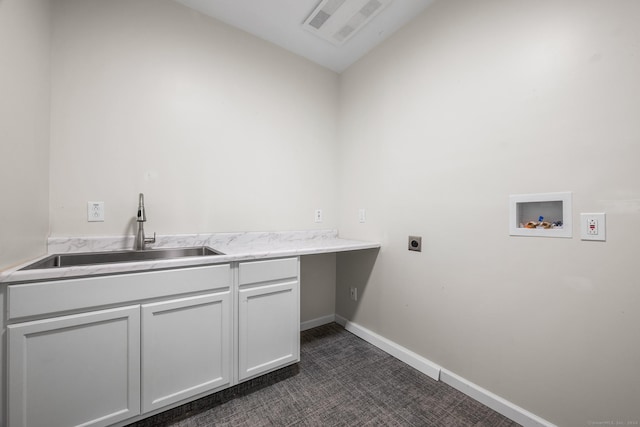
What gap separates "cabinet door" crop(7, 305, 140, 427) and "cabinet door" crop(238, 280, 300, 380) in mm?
511

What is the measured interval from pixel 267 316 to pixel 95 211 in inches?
48.4

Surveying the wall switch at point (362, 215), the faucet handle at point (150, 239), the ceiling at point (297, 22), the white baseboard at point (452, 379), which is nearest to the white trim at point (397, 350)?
the white baseboard at point (452, 379)

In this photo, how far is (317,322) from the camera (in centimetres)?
247

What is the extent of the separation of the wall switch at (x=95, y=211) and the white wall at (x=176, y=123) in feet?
0.10

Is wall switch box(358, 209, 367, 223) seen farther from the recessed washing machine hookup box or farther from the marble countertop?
the recessed washing machine hookup box

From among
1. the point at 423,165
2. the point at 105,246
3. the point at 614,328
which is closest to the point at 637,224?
the point at 614,328

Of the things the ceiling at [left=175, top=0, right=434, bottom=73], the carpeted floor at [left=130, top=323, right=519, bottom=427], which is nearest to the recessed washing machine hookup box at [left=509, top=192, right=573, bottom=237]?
the carpeted floor at [left=130, top=323, right=519, bottom=427]

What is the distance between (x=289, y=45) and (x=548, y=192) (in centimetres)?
218

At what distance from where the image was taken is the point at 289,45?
2.24 m

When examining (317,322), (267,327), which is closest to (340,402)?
(267,327)

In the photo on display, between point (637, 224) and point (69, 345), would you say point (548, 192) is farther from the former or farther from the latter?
point (69, 345)

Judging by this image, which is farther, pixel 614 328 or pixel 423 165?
pixel 423 165

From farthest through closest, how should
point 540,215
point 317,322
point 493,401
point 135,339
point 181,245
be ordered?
point 317,322 → point 181,245 → point 493,401 → point 540,215 → point 135,339

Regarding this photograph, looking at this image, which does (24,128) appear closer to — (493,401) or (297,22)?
(297,22)
